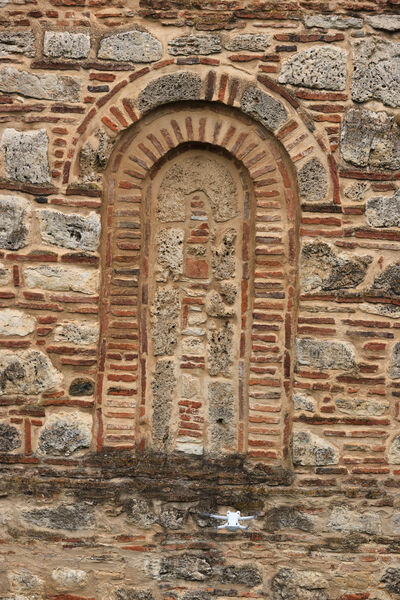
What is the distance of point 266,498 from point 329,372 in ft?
2.96

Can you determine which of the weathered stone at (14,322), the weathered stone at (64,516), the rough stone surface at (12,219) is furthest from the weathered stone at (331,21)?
the weathered stone at (64,516)

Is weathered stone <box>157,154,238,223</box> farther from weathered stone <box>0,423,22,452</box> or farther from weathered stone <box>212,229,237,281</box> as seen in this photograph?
weathered stone <box>0,423,22,452</box>

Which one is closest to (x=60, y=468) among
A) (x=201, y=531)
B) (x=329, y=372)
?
(x=201, y=531)

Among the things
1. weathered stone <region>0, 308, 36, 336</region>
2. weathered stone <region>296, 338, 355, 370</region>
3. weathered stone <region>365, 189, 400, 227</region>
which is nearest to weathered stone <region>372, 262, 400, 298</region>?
weathered stone <region>365, 189, 400, 227</region>

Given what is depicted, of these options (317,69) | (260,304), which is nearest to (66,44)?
(317,69)

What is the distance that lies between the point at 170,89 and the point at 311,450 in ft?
7.97

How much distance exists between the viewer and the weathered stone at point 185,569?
12.7 feet

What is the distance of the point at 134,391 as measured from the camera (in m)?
3.96

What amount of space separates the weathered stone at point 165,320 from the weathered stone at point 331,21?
74.4 inches

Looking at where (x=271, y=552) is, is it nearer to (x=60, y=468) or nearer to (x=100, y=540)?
(x=100, y=540)

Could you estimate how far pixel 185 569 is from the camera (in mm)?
3865

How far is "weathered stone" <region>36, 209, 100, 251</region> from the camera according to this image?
3.80m

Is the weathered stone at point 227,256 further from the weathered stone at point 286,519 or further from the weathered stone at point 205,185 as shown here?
the weathered stone at point 286,519

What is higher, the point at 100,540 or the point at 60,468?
the point at 60,468
